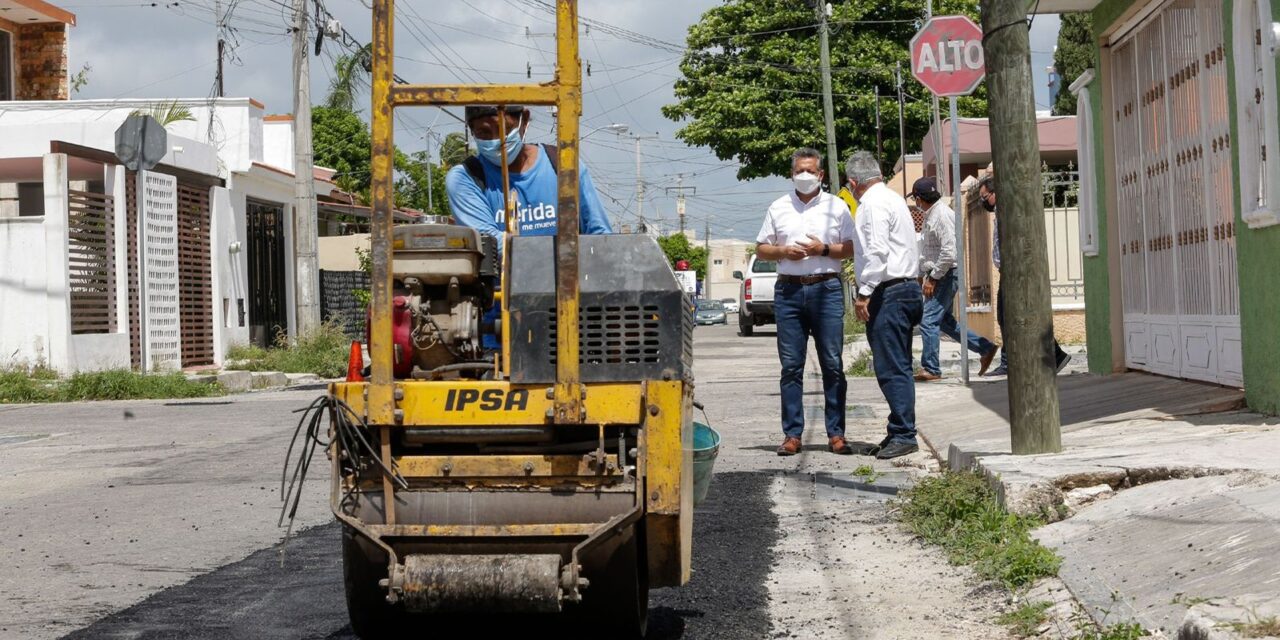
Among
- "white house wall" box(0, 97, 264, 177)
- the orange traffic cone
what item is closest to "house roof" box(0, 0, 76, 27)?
"white house wall" box(0, 97, 264, 177)

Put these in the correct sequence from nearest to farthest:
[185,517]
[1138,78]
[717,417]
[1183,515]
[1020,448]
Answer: [1183,515] < [1020,448] < [185,517] < [1138,78] < [717,417]

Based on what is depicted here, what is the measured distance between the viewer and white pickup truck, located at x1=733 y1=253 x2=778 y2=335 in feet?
125

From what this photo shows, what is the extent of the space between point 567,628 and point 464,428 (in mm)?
825

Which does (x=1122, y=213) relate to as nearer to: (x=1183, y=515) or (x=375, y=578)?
(x=1183, y=515)

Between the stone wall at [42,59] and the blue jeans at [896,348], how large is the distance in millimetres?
27876

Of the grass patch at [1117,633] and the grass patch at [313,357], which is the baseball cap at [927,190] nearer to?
the grass patch at [1117,633]

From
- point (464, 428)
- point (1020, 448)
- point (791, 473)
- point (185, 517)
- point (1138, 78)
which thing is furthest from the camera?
point (1138, 78)

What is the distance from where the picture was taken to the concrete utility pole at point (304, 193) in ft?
79.0

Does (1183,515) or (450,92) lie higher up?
(450,92)

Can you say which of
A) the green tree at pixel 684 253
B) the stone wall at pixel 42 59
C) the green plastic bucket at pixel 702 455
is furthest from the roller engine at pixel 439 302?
the green tree at pixel 684 253

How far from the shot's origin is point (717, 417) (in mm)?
12969

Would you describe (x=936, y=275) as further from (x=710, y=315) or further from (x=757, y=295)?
(x=710, y=315)

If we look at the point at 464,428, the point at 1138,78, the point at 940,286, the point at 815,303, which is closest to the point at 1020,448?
the point at 815,303

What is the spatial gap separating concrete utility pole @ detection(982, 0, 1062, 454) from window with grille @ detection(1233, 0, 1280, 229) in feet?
4.95
